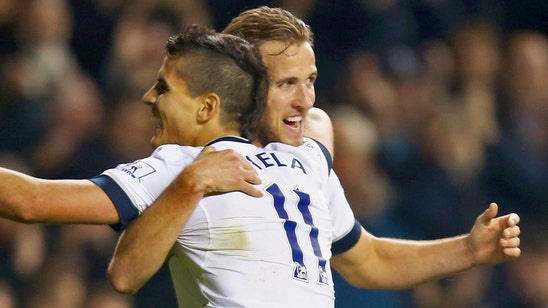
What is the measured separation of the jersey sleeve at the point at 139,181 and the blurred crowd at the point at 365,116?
250 cm

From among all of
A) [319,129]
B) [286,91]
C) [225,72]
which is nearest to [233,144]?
[225,72]

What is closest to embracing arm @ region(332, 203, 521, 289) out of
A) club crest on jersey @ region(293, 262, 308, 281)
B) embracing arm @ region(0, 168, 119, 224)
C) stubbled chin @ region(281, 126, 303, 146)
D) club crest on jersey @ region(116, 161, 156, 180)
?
stubbled chin @ region(281, 126, 303, 146)

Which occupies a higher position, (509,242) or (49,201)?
(49,201)

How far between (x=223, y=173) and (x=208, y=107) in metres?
0.29

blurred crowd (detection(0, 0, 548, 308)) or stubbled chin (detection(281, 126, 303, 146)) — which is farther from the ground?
stubbled chin (detection(281, 126, 303, 146))

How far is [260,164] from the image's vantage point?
304cm

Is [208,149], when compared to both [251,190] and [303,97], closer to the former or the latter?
[251,190]

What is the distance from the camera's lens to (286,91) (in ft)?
11.7

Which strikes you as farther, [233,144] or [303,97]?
[303,97]

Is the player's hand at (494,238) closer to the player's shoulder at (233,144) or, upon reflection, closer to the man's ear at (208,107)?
the player's shoulder at (233,144)

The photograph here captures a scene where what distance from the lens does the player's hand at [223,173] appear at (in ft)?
9.30

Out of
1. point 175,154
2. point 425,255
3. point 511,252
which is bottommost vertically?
point 425,255

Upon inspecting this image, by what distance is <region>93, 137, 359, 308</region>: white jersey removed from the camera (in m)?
2.84

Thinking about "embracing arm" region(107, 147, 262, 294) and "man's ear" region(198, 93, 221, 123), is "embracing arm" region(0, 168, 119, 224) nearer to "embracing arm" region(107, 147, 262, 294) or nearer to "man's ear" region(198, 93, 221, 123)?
"embracing arm" region(107, 147, 262, 294)
